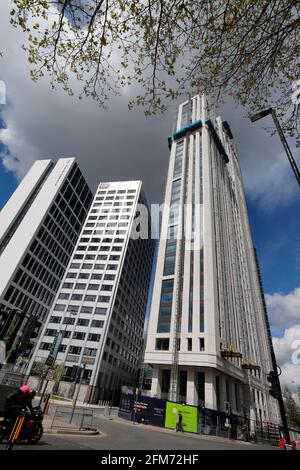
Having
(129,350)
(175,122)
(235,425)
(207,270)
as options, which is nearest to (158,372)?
(235,425)

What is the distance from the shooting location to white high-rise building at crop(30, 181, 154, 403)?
4944 cm

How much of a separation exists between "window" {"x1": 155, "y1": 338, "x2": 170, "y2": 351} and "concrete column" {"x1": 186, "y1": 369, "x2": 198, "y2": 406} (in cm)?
455

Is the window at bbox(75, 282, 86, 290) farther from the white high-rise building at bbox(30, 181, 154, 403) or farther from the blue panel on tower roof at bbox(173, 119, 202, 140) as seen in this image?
the blue panel on tower roof at bbox(173, 119, 202, 140)

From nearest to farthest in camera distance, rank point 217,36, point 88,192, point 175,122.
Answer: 1. point 217,36
2. point 175,122
3. point 88,192

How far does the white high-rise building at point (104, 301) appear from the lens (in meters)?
49.4

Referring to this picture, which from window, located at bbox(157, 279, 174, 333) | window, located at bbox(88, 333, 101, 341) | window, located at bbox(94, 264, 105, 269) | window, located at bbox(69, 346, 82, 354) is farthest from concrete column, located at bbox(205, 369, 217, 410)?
window, located at bbox(94, 264, 105, 269)

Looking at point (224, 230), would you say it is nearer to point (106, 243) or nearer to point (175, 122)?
point (106, 243)

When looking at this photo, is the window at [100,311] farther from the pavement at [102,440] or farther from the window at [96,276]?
the pavement at [102,440]

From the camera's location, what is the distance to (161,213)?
53281mm

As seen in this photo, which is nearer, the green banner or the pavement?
the pavement

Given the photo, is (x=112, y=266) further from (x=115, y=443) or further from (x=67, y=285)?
(x=115, y=443)

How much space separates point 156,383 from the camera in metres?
34.4

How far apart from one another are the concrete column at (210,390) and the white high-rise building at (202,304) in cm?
4

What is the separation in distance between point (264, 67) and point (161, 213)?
154 ft
